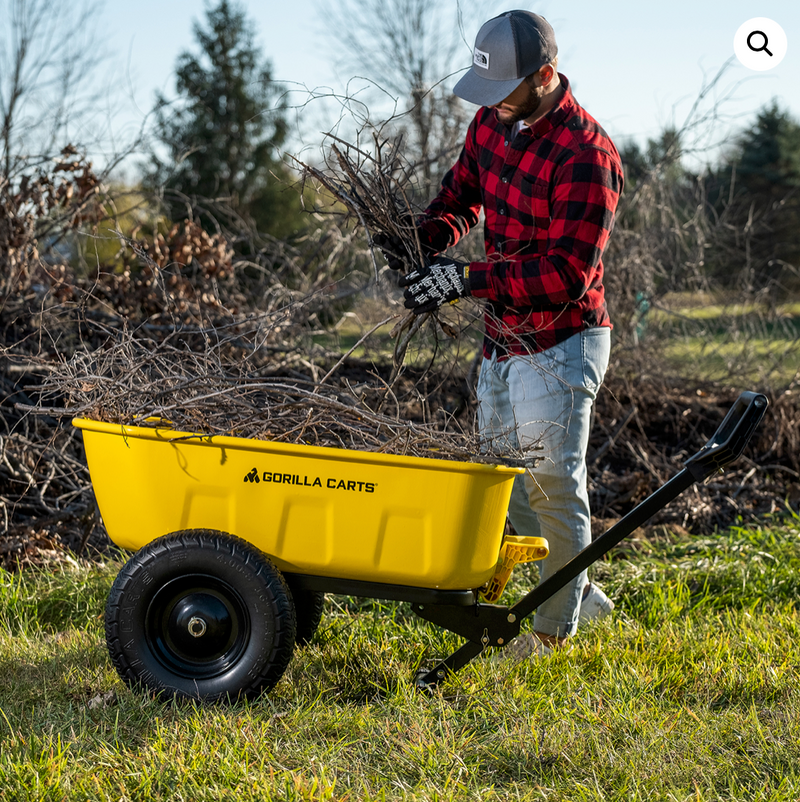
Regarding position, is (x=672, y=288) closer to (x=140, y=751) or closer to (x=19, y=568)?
(x=19, y=568)

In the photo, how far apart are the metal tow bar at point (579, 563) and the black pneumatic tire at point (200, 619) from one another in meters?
0.45

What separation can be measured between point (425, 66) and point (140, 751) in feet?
52.3

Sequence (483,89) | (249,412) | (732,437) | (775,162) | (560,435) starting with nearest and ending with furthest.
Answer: (732,437), (249,412), (483,89), (560,435), (775,162)

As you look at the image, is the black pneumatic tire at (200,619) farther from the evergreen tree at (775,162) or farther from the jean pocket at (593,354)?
the evergreen tree at (775,162)

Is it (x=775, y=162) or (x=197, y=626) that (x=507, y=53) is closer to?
(x=197, y=626)

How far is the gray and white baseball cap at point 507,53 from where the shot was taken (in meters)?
2.56

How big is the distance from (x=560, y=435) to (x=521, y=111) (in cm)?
105

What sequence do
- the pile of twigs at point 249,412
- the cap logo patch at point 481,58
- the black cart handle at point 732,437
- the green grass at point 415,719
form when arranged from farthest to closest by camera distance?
the cap logo patch at point 481,58 → the pile of twigs at point 249,412 → the black cart handle at point 732,437 → the green grass at point 415,719

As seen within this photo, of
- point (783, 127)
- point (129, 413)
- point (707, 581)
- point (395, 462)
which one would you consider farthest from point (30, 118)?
point (783, 127)

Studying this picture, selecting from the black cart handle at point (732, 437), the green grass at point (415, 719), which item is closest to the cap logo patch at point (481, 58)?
the black cart handle at point (732, 437)

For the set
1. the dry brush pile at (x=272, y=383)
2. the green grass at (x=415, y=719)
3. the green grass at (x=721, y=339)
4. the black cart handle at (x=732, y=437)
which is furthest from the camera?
the green grass at (x=721, y=339)

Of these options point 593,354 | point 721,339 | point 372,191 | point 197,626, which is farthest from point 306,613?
point 721,339

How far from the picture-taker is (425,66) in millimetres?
16203

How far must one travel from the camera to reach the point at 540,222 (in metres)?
2.77
